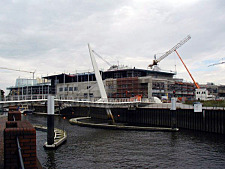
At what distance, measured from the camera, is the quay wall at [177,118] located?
5012 cm

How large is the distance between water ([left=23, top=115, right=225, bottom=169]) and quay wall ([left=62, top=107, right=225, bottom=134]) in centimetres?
601

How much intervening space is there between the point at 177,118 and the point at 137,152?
1179 inches

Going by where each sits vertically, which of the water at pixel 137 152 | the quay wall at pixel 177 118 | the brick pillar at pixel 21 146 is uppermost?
the brick pillar at pixel 21 146

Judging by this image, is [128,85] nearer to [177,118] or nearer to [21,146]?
[177,118]

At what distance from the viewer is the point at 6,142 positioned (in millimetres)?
6297

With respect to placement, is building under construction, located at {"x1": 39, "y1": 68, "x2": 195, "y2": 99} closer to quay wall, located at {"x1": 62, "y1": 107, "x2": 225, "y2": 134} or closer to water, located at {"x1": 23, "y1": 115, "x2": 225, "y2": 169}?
quay wall, located at {"x1": 62, "y1": 107, "x2": 225, "y2": 134}

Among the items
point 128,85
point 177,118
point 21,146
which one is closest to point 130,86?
point 128,85

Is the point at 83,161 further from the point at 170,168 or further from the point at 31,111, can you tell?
the point at 31,111

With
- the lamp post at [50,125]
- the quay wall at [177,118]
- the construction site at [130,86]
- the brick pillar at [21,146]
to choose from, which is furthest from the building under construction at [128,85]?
the brick pillar at [21,146]

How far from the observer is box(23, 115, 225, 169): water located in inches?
1115

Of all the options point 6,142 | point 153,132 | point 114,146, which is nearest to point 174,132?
point 153,132

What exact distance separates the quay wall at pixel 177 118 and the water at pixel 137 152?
6007 millimetres

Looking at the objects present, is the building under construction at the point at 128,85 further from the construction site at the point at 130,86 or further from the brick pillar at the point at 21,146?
the brick pillar at the point at 21,146

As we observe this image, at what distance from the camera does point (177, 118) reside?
198ft
